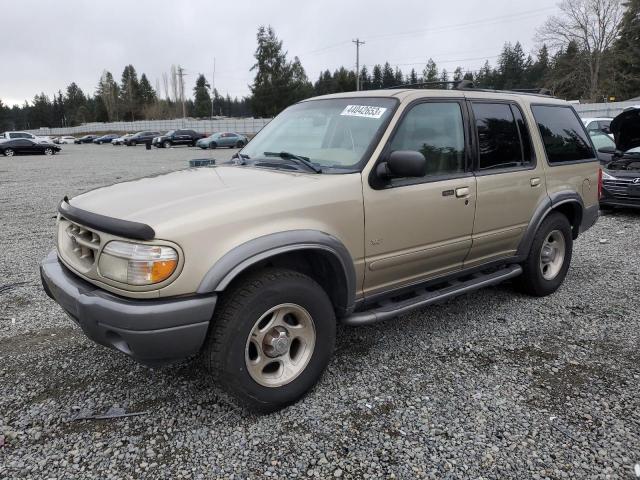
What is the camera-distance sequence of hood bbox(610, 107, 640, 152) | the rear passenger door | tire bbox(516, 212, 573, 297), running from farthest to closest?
hood bbox(610, 107, 640, 152) < tire bbox(516, 212, 573, 297) < the rear passenger door

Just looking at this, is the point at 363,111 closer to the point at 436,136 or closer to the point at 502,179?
the point at 436,136

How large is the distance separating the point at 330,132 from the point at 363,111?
0.28m

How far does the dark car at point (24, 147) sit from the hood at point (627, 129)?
3418cm

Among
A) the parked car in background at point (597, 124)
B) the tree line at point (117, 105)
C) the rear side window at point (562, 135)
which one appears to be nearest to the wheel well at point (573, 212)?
the rear side window at point (562, 135)

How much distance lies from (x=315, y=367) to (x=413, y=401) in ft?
2.14

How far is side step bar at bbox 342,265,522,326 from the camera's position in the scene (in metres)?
3.25

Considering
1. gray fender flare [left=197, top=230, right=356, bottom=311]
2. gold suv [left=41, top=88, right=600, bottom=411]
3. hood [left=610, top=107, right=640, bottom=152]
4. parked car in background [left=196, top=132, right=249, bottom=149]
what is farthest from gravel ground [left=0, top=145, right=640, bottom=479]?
parked car in background [left=196, top=132, right=249, bottom=149]

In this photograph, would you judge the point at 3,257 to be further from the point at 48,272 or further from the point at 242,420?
the point at 242,420

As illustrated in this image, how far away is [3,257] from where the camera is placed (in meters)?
6.43

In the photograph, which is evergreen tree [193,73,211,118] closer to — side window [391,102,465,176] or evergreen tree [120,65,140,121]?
evergreen tree [120,65,140,121]

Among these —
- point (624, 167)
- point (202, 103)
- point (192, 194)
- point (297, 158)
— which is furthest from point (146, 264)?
point (202, 103)

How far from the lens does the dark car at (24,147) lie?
31734mm

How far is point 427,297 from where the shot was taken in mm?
3650

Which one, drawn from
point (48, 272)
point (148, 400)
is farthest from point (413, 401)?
point (48, 272)
